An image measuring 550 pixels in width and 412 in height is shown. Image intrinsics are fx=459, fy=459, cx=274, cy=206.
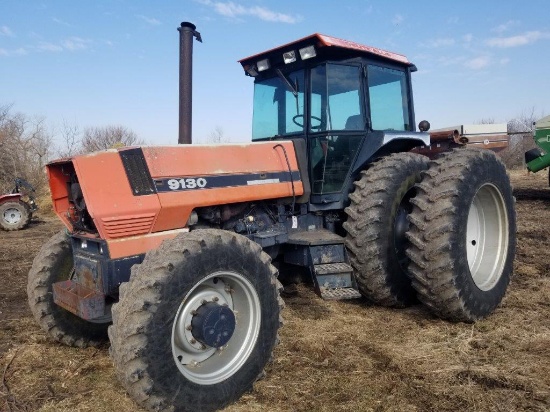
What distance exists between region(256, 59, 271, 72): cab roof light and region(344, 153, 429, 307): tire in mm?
1485

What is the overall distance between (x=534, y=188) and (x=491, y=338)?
40.8 feet

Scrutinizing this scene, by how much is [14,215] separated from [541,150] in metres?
14.5

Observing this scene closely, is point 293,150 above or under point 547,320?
above

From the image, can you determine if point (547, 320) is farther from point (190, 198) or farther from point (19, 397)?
point (19, 397)

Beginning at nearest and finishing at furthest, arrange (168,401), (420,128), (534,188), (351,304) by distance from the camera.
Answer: (168,401)
(351,304)
(420,128)
(534,188)

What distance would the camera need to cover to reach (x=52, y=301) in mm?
3609

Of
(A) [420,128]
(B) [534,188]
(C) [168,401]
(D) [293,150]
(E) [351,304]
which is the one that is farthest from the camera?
(B) [534,188]

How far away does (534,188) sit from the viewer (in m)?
14.3

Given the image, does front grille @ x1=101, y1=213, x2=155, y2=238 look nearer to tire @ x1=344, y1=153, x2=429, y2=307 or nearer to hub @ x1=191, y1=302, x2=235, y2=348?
hub @ x1=191, y1=302, x2=235, y2=348

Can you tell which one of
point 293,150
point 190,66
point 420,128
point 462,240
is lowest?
point 462,240

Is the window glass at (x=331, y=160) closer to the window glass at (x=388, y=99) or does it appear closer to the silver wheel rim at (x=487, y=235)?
the window glass at (x=388, y=99)

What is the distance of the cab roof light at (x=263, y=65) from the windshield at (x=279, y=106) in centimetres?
17

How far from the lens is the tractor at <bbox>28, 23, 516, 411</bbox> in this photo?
271 centimetres

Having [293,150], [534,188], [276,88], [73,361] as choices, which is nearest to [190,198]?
[293,150]
